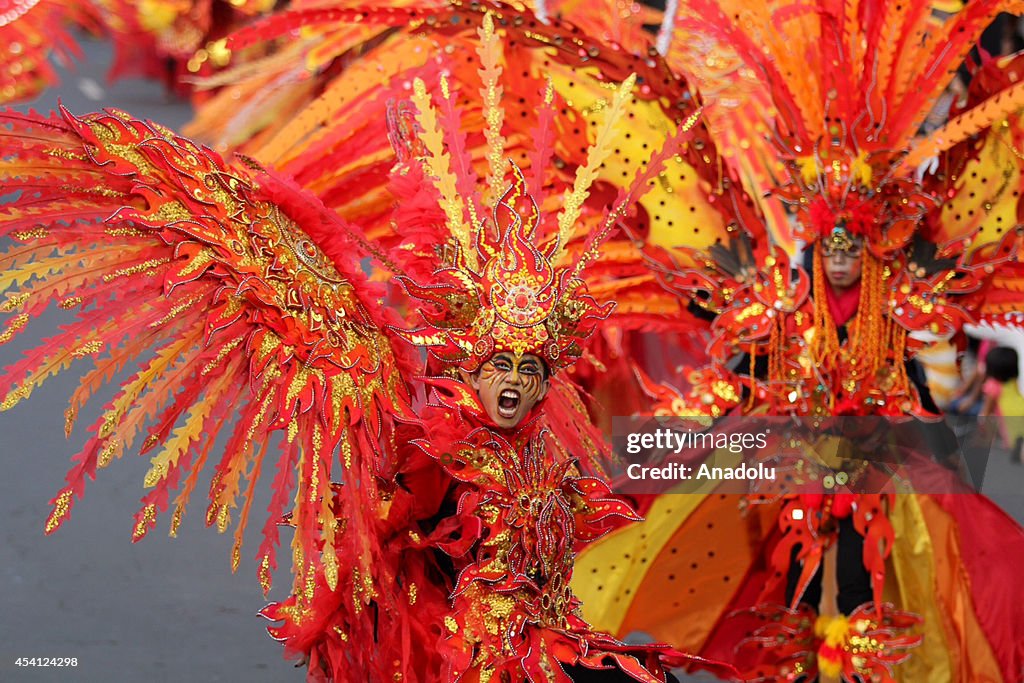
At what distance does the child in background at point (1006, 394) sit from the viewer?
685cm

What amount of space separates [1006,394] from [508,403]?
13.6 feet

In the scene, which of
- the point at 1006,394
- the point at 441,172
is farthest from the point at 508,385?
the point at 1006,394

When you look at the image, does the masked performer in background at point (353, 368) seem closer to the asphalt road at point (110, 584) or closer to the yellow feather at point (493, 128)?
the yellow feather at point (493, 128)

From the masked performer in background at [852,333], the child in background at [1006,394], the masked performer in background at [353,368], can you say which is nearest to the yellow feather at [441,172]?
the masked performer in background at [353,368]

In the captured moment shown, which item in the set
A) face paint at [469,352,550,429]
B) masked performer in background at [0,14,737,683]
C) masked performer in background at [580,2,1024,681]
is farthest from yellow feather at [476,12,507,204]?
masked performer in background at [580,2,1024,681]

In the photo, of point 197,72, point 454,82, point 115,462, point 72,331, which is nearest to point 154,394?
point 72,331

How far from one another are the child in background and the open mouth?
157 inches

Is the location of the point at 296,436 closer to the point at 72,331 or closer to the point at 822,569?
the point at 72,331

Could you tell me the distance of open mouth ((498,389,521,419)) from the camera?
3.34m

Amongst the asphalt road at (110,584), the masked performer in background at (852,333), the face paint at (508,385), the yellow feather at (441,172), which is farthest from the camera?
the masked performer in background at (852,333)

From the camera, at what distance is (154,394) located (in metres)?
3.09

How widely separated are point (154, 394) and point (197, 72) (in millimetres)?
6252

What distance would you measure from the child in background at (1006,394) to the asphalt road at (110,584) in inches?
46.4

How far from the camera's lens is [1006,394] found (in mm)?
6875
